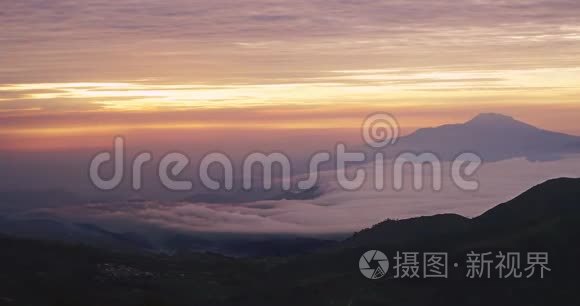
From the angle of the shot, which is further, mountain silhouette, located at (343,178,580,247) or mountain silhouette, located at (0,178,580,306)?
mountain silhouette, located at (343,178,580,247)

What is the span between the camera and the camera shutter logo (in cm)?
15235

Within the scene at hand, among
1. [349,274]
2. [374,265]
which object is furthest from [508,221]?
[349,274]

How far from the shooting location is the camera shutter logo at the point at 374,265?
15235 cm

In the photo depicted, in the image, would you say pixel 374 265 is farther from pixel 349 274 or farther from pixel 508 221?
pixel 508 221

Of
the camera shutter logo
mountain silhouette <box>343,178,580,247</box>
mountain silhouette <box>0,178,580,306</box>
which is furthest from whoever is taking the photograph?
mountain silhouette <box>343,178,580,247</box>

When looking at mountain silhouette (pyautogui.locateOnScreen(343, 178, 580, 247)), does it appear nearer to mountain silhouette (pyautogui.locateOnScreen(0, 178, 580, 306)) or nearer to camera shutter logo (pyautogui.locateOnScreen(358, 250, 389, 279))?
Result: mountain silhouette (pyautogui.locateOnScreen(0, 178, 580, 306))

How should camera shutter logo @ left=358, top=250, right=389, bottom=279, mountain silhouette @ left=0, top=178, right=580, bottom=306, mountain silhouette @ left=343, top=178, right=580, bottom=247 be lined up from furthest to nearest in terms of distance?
mountain silhouette @ left=343, top=178, right=580, bottom=247, camera shutter logo @ left=358, top=250, right=389, bottom=279, mountain silhouette @ left=0, top=178, right=580, bottom=306

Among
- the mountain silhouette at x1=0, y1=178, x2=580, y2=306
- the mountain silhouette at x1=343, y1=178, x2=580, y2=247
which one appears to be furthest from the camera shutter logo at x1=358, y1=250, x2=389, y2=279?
the mountain silhouette at x1=343, y1=178, x2=580, y2=247

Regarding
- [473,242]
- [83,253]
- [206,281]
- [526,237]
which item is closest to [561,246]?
[526,237]

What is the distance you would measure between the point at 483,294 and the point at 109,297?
61.1m

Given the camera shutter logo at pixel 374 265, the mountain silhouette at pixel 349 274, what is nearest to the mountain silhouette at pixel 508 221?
the mountain silhouette at pixel 349 274

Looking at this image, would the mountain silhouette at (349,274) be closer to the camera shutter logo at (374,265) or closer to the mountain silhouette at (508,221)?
the mountain silhouette at (508,221)

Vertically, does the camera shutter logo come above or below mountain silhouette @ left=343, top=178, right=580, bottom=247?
below

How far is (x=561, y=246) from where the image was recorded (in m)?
154
